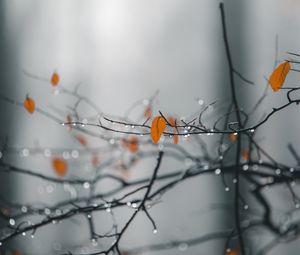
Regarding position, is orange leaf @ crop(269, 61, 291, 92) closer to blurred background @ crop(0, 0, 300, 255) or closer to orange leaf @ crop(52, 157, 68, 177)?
orange leaf @ crop(52, 157, 68, 177)

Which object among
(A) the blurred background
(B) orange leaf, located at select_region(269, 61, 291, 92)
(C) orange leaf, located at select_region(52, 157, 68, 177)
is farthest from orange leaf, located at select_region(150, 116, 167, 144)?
(A) the blurred background

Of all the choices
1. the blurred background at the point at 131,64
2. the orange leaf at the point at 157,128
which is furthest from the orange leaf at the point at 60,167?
the blurred background at the point at 131,64

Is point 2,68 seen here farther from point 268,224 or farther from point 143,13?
point 268,224

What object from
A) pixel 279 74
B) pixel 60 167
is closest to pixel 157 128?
pixel 279 74

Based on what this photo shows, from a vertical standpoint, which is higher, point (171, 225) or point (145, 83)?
point (145, 83)

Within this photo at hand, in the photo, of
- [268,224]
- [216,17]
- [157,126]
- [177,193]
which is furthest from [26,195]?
[157,126]

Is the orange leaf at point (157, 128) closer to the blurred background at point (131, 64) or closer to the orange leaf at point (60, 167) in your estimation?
the orange leaf at point (60, 167)
